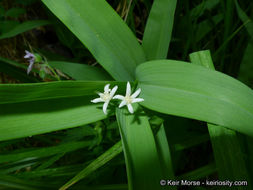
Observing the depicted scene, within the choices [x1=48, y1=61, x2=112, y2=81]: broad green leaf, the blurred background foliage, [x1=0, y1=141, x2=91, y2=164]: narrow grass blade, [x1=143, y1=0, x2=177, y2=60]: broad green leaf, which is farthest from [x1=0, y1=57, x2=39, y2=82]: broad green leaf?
[x1=143, y1=0, x2=177, y2=60]: broad green leaf

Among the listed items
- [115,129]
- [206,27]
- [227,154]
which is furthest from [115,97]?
[206,27]

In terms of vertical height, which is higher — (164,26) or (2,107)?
(164,26)

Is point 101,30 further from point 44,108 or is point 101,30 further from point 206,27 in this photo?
point 206,27

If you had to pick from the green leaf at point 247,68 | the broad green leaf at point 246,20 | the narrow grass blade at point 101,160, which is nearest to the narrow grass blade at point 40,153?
the narrow grass blade at point 101,160

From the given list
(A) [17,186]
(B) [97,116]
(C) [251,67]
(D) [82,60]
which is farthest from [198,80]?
(D) [82,60]

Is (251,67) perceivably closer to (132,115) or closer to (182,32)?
(182,32)

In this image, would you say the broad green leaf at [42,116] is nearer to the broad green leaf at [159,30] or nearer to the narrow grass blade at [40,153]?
the narrow grass blade at [40,153]
